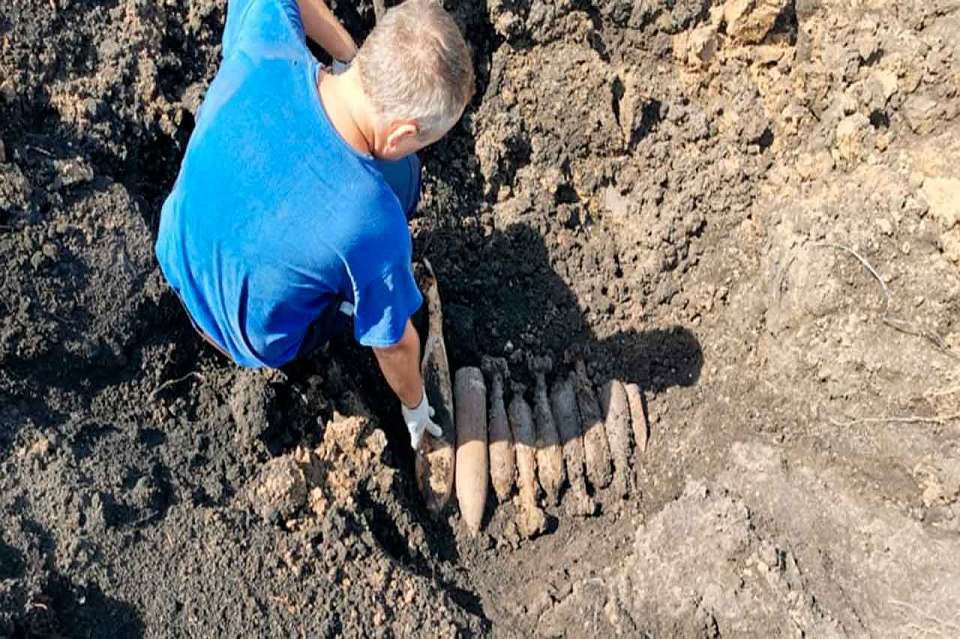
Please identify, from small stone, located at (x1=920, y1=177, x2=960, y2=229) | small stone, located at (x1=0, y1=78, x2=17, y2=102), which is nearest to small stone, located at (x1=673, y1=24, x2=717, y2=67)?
small stone, located at (x1=920, y1=177, x2=960, y2=229)

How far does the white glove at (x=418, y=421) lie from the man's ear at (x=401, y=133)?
3.84ft

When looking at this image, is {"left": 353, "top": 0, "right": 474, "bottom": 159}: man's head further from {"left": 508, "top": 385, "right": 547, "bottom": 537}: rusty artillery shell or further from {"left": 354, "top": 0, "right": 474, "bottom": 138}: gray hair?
{"left": 508, "top": 385, "right": 547, "bottom": 537}: rusty artillery shell

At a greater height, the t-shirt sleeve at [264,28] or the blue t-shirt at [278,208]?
the t-shirt sleeve at [264,28]

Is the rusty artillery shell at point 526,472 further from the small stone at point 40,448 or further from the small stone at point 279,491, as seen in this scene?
the small stone at point 40,448

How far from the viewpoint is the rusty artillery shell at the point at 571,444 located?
3.45 metres

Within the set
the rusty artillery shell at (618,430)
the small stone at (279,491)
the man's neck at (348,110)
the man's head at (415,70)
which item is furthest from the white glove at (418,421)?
the man's head at (415,70)

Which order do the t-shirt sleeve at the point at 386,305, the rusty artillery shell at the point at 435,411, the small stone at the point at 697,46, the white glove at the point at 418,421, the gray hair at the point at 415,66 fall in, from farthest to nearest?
the small stone at the point at 697,46, the rusty artillery shell at the point at 435,411, the white glove at the point at 418,421, the t-shirt sleeve at the point at 386,305, the gray hair at the point at 415,66

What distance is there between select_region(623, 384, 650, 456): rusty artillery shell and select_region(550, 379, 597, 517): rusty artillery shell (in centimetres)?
24

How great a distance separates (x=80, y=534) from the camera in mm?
2699

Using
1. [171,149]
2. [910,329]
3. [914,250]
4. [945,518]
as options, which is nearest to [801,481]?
[945,518]

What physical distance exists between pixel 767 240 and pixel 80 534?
9.55ft

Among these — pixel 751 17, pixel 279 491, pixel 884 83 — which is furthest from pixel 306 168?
pixel 884 83

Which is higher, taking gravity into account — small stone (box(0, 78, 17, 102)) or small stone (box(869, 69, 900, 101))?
small stone (box(0, 78, 17, 102))

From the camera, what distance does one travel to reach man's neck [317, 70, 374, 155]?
2.33m
